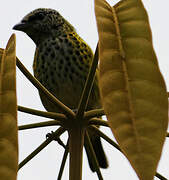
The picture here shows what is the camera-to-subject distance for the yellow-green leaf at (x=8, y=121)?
0.43m

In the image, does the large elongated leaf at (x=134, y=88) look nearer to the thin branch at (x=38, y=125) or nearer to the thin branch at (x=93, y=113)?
the thin branch at (x=93, y=113)

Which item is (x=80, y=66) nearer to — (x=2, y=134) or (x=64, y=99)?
(x=64, y=99)

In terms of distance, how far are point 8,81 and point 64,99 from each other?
3.41 ft

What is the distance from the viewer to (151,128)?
431mm

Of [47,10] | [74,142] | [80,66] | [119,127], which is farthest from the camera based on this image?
[47,10]

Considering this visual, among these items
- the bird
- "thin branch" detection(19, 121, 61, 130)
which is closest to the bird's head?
the bird

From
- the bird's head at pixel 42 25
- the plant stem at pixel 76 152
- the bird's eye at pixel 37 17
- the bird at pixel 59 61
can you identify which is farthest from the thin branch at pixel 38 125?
the bird's eye at pixel 37 17

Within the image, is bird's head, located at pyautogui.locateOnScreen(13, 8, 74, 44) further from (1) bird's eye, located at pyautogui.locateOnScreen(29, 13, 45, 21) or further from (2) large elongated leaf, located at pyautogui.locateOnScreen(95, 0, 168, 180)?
(2) large elongated leaf, located at pyautogui.locateOnScreen(95, 0, 168, 180)

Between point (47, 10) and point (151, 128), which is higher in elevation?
point (47, 10)

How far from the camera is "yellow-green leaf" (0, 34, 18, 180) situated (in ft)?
1.42

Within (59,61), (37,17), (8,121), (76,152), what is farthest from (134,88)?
(37,17)

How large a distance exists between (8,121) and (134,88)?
18 cm

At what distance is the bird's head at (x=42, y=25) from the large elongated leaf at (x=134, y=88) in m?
1.05

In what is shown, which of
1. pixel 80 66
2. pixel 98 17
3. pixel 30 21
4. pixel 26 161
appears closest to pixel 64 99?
pixel 80 66
